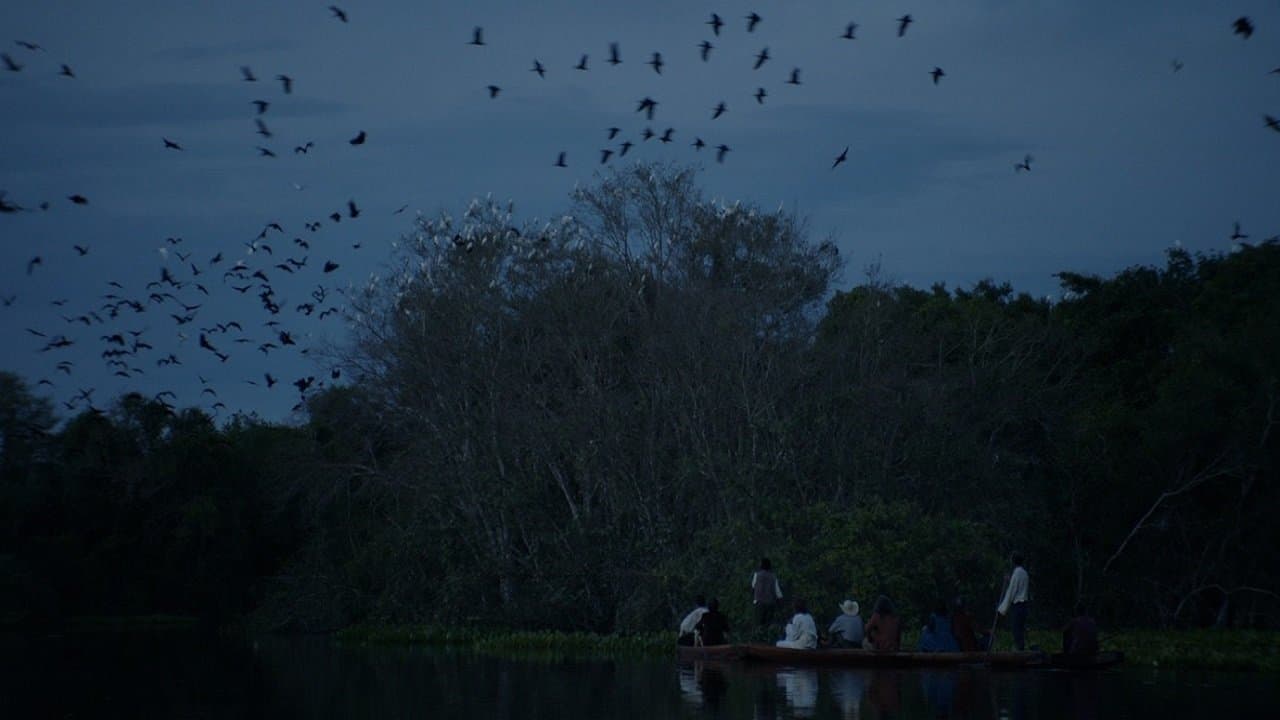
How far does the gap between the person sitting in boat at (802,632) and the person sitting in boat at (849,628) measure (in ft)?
1.46

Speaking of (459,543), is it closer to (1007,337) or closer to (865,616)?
(865,616)

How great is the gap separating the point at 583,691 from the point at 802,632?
5272mm

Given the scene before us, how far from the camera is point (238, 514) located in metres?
46.1

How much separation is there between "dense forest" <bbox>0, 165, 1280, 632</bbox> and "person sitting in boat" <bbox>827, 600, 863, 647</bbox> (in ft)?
8.30

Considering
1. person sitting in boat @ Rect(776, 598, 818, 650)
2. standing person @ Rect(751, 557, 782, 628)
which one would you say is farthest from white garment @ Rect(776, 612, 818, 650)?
standing person @ Rect(751, 557, 782, 628)

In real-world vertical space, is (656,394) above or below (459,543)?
above

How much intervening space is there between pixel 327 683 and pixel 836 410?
13.1m

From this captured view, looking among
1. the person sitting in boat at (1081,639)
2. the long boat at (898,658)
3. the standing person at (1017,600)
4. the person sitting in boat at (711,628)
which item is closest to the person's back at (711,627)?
the person sitting in boat at (711,628)

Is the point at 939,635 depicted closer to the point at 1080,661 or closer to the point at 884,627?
the point at 884,627

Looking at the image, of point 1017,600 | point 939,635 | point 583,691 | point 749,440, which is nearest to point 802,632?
point 939,635

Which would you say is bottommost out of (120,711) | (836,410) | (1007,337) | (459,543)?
(120,711)

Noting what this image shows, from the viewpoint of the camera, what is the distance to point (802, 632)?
23.0 meters

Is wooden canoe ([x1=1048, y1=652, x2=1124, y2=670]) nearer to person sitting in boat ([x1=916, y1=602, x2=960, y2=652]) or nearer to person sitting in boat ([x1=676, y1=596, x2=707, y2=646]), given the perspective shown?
person sitting in boat ([x1=916, y1=602, x2=960, y2=652])

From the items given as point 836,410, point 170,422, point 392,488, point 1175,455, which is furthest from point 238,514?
point 1175,455
